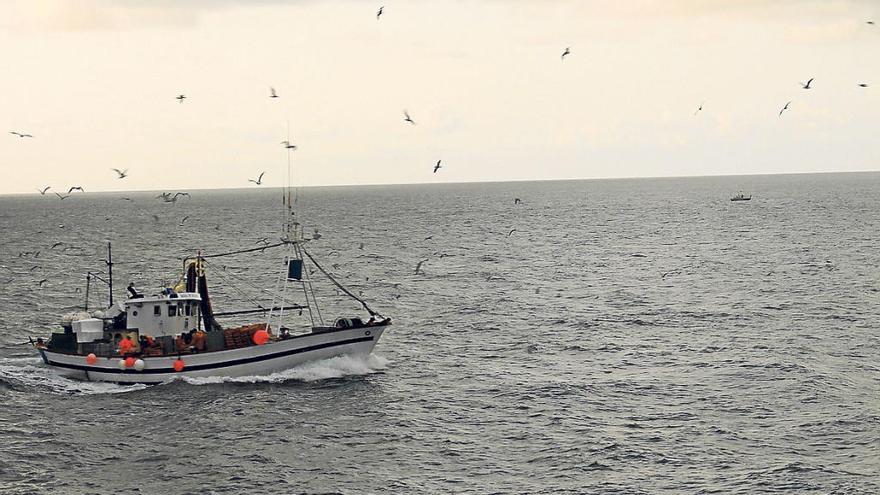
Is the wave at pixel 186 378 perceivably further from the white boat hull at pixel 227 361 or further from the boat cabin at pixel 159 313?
the boat cabin at pixel 159 313

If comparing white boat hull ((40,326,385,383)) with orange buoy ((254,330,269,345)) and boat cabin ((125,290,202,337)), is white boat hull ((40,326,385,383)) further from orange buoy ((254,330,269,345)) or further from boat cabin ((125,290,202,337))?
boat cabin ((125,290,202,337))

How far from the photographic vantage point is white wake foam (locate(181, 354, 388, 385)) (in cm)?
4850

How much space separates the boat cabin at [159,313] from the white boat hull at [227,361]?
8.10ft

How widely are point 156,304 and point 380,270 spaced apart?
56.2 metres

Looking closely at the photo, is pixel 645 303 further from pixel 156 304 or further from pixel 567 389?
pixel 156 304

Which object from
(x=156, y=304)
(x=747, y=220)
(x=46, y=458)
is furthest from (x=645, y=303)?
(x=747, y=220)

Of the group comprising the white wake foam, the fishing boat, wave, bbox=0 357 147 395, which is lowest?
wave, bbox=0 357 147 395

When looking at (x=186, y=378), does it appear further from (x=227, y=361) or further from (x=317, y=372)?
(x=317, y=372)

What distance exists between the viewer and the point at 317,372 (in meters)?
49.3

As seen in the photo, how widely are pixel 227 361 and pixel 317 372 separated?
Result: 4.65m

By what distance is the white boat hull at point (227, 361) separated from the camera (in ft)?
159

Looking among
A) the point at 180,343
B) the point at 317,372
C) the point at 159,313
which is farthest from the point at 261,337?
the point at 159,313

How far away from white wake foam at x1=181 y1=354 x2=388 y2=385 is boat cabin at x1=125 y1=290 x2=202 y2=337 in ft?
11.6

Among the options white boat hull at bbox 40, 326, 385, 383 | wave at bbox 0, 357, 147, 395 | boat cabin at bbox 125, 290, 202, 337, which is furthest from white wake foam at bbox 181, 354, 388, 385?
wave at bbox 0, 357, 147, 395
